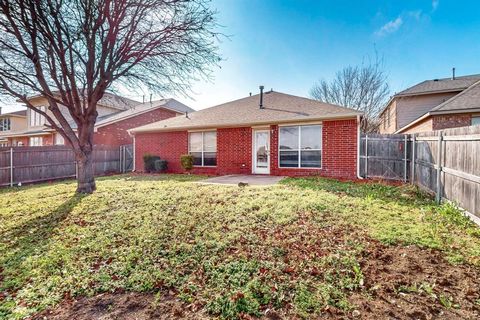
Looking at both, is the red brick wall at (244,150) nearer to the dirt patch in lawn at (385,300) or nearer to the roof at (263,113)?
the roof at (263,113)

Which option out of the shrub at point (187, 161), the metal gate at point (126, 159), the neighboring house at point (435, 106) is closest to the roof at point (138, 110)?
the metal gate at point (126, 159)

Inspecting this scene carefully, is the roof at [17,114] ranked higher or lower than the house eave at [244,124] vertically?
higher

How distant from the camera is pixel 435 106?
16172 mm

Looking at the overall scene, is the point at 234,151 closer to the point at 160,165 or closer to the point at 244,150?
the point at 244,150

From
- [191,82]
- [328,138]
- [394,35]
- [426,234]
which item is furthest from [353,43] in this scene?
[426,234]

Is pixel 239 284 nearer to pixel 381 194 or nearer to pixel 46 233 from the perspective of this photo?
pixel 46 233

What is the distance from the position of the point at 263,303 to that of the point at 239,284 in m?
0.42

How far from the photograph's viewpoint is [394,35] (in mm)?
15438

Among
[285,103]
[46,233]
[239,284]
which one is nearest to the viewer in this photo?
[239,284]

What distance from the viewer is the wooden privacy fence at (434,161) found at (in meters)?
4.51

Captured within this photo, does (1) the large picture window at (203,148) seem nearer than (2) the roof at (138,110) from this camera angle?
Yes

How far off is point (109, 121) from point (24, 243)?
14716mm

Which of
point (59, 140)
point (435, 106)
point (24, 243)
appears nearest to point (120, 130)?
point (59, 140)

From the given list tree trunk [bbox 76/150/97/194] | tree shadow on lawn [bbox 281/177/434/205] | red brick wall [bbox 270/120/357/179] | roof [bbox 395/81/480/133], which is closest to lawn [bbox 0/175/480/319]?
tree shadow on lawn [bbox 281/177/434/205]
